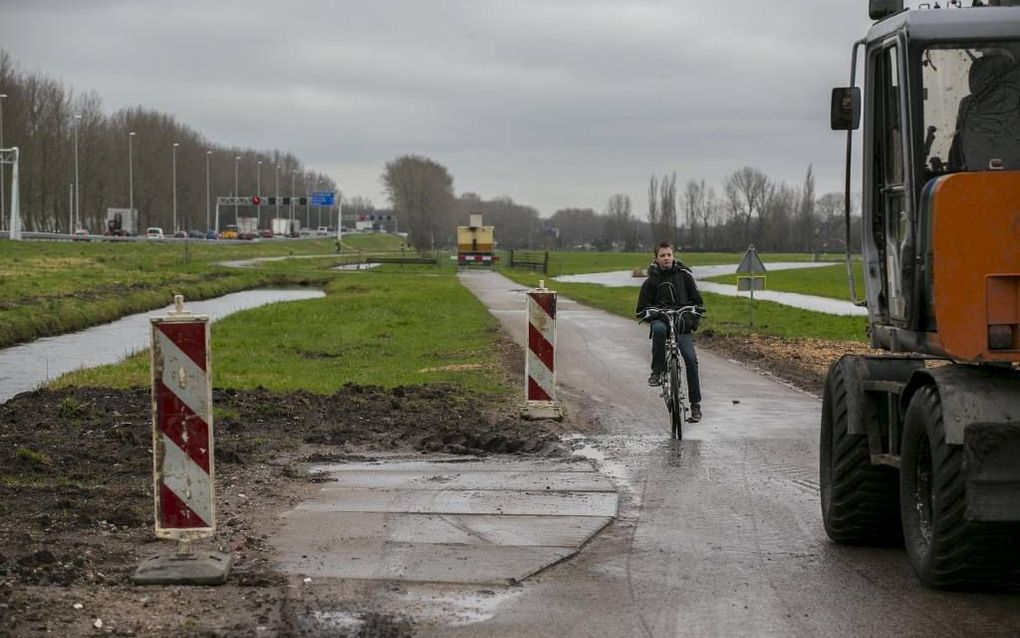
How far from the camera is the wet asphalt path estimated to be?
614 centimetres

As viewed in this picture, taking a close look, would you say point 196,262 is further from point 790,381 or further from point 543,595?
point 543,595

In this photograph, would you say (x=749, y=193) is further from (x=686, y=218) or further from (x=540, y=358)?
(x=540, y=358)

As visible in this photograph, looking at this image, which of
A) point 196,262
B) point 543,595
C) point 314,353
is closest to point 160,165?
point 196,262

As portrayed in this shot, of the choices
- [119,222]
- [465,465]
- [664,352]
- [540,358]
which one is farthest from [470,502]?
[119,222]

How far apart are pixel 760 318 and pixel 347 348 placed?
42.9ft

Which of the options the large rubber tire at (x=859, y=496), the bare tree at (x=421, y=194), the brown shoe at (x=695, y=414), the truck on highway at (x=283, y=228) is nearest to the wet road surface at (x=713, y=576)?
the large rubber tire at (x=859, y=496)

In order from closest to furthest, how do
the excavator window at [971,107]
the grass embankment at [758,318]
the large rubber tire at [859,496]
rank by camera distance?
the excavator window at [971,107]
the large rubber tire at [859,496]
the grass embankment at [758,318]

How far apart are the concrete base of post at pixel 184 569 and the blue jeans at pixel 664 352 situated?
23.4 ft

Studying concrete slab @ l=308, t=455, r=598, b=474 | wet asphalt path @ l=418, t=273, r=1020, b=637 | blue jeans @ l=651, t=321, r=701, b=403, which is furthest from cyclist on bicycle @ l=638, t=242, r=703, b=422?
concrete slab @ l=308, t=455, r=598, b=474

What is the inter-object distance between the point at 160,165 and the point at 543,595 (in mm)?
133451

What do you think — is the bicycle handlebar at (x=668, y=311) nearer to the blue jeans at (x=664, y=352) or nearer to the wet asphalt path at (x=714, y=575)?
the blue jeans at (x=664, y=352)

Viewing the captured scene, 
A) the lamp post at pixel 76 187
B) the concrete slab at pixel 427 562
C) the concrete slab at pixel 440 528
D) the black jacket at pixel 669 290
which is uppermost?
the lamp post at pixel 76 187

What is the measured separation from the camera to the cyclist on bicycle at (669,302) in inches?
534

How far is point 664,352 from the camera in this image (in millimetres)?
13500
